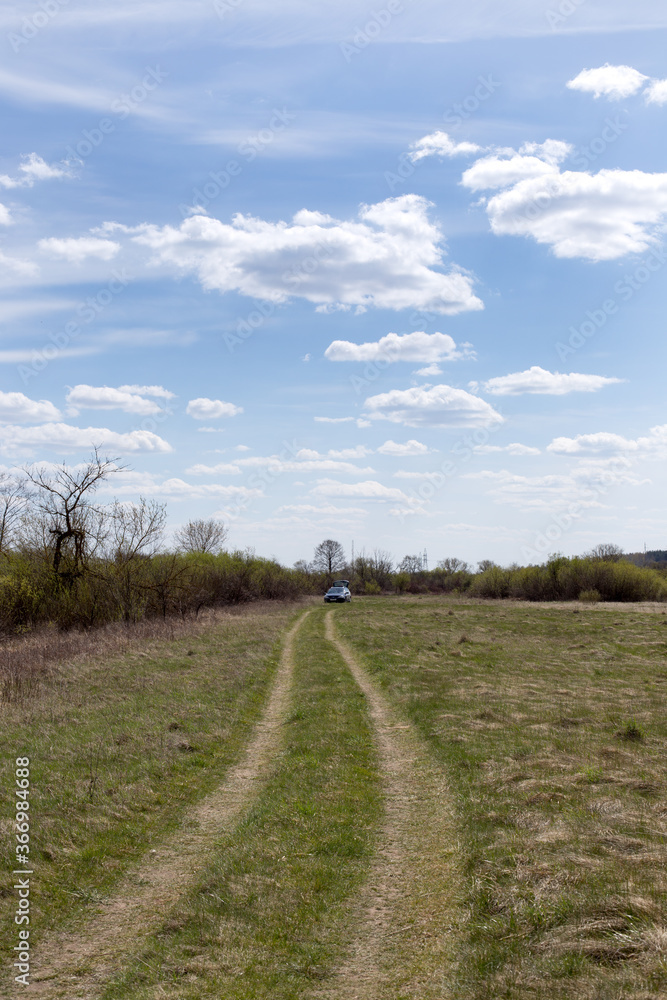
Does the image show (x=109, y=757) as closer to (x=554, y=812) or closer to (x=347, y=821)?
(x=347, y=821)

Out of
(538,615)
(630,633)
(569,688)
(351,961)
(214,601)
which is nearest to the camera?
(351,961)

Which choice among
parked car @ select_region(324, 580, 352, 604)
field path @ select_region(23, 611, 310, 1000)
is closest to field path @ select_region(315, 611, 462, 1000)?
field path @ select_region(23, 611, 310, 1000)

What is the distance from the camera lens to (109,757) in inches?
423

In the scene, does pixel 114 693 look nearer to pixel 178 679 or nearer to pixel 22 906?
pixel 178 679

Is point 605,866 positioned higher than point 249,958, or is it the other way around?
point 605,866

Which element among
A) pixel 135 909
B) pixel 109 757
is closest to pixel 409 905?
pixel 135 909

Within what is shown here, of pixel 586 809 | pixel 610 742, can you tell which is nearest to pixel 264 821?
pixel 586 809

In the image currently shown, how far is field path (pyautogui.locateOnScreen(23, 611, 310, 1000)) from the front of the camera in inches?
211

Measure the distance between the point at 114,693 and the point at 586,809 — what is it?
11471mm

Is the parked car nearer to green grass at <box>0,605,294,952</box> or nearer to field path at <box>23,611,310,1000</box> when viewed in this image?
green grass at <box>0,605,294,952</box>

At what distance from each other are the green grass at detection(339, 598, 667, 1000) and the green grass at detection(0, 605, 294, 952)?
3787 millimetres

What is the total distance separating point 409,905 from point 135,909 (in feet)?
8.61

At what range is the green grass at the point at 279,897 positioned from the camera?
5.21 m

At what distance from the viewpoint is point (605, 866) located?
628 centimetres
